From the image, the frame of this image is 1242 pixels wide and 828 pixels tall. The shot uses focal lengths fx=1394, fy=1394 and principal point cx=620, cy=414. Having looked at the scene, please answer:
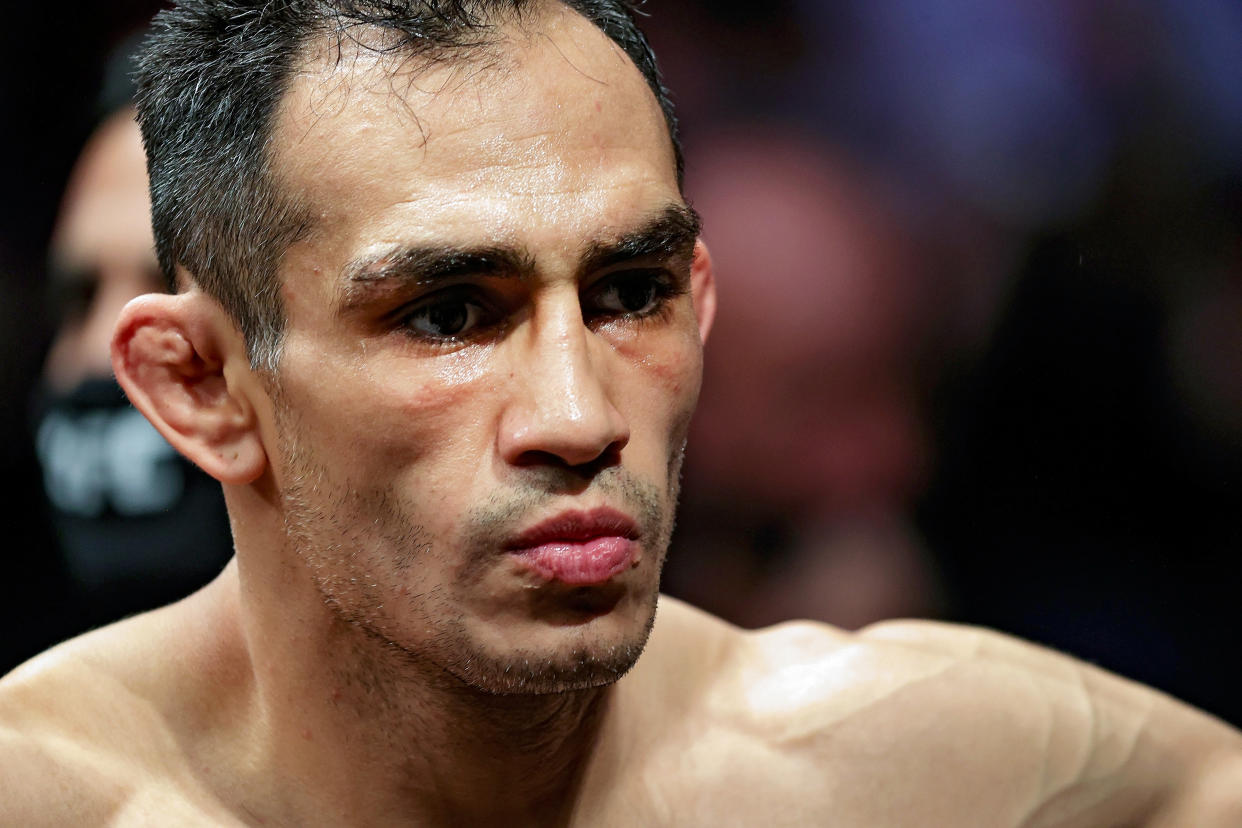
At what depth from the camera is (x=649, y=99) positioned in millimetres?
1546

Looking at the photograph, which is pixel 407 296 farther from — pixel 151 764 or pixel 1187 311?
pixel 1187 311

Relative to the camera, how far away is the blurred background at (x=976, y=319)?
2457 millimetres

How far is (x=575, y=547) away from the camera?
133cm

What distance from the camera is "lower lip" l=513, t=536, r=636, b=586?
1.32 metres

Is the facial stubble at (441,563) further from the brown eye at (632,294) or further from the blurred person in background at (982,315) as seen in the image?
the blurred person in background at (982,315)

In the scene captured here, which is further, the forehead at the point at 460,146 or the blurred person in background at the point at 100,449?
the blurred person in background at the point at 100,449

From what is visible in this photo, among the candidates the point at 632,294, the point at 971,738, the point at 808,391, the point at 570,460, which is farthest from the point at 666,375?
the point at 808,391

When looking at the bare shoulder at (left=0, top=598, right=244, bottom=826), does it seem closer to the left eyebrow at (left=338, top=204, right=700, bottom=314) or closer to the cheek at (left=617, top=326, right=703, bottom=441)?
the left eyebrow at (left=338, top=204, right=700, bottom=314)

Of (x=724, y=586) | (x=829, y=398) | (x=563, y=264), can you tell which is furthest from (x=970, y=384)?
(x=563, y=264)

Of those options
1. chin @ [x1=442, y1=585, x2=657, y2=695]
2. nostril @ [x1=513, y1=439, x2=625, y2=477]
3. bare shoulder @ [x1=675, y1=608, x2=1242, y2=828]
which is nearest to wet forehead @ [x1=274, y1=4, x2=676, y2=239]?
nostril @ [x1=513, y1=439, x2=625, y2=477]

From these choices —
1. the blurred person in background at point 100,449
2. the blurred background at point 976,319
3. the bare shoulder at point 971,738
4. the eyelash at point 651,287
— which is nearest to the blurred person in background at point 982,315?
the blurred background at point 976,319

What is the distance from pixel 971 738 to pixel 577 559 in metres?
0.75

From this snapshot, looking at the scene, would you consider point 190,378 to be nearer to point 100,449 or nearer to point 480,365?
point 480,365

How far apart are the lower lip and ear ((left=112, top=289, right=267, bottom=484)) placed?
37 cm
